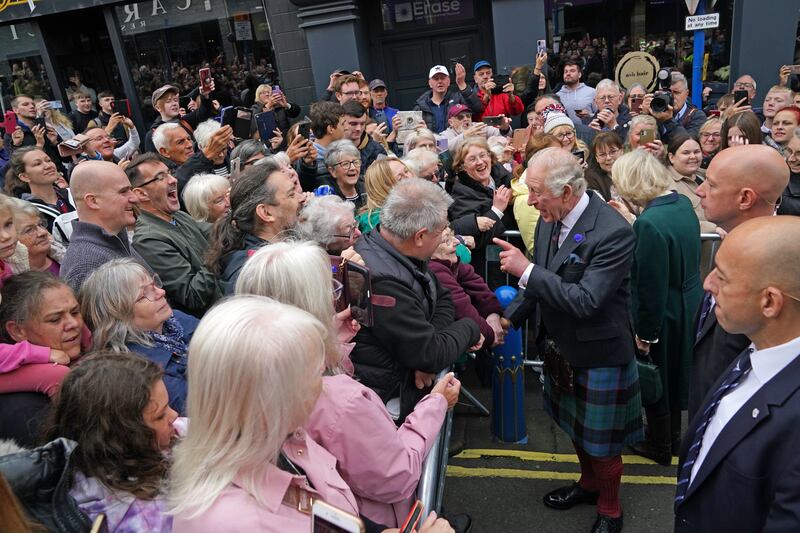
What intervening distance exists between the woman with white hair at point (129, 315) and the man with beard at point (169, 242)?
2.49 ft

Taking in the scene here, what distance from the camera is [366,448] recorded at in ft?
6.22

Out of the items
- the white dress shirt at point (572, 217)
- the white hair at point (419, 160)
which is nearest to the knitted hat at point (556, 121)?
the white hair at point (419, 160)

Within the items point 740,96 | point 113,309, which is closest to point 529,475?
point 113,309

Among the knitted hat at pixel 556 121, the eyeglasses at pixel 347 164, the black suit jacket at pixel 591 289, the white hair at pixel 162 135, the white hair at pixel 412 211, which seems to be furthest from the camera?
the knitted hat at pixel 556 121

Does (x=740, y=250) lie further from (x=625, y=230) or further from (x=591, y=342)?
(x=591, y=342)

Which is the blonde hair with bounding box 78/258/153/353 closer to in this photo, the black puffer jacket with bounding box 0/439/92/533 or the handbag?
the black puffer jacket with bounding box 0/439/92/533

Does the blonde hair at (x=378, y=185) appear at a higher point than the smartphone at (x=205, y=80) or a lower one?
lower

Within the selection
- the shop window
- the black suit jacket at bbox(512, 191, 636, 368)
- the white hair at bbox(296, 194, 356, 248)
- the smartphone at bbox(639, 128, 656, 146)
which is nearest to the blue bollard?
the black suit jacket at bbox(512, 191, 636, 368)

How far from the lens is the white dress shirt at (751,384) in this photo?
6.04ft

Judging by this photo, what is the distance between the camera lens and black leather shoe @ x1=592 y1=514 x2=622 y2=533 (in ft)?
10.6

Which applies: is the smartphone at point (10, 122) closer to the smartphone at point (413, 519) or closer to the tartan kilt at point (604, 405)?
the tartan kilt at point (604, 405)

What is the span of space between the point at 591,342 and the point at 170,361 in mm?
2099

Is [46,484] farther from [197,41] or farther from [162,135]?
[197,41]

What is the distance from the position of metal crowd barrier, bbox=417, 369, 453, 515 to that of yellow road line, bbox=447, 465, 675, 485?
1263 mm
